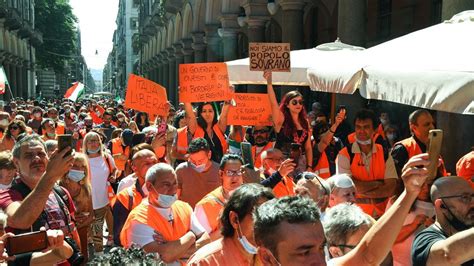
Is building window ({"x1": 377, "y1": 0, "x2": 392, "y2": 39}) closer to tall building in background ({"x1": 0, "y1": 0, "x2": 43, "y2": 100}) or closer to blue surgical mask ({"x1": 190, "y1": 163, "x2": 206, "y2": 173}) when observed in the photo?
blue surgical mask ({"x1": 190, "y1": 163, "x2": 206, "y2": 173})

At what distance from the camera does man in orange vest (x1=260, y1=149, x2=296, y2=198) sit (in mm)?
5254

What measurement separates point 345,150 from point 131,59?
10785cm

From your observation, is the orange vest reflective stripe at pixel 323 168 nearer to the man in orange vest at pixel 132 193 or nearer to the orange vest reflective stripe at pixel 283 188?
the orange vest reflective stripe at pixel 283 188

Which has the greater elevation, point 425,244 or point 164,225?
point 425,244

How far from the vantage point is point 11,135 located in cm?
954

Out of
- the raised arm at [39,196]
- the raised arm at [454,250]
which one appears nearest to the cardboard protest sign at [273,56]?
the raised arm at [39,196]

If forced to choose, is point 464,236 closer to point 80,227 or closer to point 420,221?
point 420,221

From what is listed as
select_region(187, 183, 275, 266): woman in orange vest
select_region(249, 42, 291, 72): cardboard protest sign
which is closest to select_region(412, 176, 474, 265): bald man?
select_region(187, 183, 275, 266): woman in orange vest

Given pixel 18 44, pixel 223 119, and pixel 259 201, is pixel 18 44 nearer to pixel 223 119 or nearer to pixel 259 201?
pixel 223 119

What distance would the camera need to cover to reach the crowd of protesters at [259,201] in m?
3.20

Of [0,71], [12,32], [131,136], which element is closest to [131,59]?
[12,32]

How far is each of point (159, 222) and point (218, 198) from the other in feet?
1.83

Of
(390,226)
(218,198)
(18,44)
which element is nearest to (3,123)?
(218,198)

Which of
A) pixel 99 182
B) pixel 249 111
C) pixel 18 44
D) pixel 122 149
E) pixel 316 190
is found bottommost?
pixel 99 182
